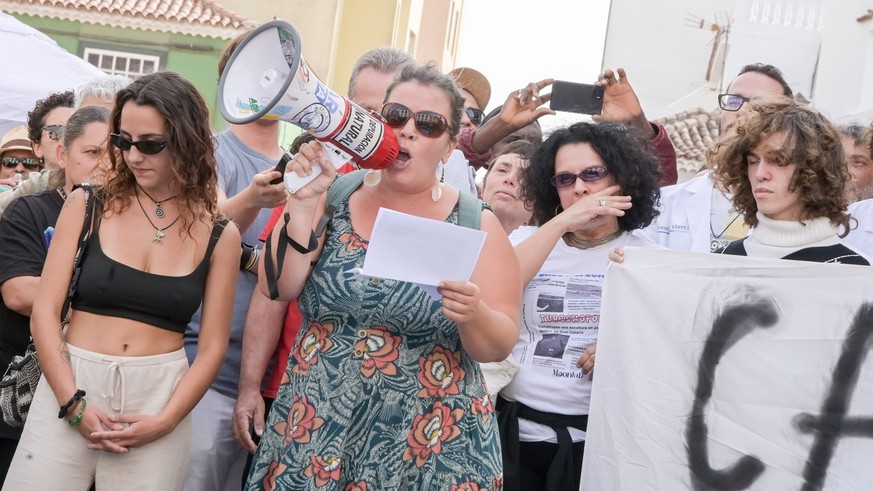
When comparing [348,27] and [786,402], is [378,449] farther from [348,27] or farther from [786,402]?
[348,27]

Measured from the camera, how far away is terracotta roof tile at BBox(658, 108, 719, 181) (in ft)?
26.2

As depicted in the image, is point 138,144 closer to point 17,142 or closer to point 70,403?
point 70,403

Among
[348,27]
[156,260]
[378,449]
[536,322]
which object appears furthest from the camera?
[348,27]

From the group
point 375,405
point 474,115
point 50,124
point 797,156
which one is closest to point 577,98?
point 474,115

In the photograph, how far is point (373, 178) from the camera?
11.2ft

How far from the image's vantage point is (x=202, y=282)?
3529 mm

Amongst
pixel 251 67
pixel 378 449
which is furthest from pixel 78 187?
pixel 378 449

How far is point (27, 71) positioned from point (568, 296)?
17.5 ft

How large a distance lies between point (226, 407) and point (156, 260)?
28.9 inches

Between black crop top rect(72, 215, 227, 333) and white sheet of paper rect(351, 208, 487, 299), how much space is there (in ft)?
2.92

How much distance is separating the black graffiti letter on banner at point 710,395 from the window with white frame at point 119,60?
23.4 m

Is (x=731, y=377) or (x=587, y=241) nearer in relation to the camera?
(x=731, y=377)

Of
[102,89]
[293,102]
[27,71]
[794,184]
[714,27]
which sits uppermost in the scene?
[714,27]

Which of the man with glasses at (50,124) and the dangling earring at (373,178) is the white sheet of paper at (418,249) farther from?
the man with glasses at (50,124)
